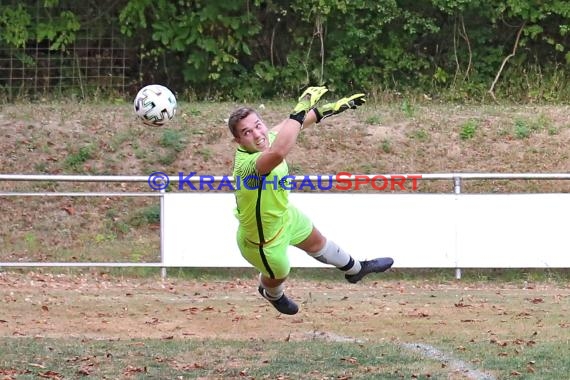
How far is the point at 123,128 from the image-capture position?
59.3 feet

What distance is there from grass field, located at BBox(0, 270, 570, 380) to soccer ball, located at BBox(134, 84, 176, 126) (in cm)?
206

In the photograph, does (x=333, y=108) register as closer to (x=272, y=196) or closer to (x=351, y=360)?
(x=272, y=196)

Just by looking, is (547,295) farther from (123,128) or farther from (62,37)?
(62,37)

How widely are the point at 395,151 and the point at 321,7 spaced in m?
4.04

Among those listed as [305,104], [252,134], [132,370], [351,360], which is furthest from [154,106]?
[351,360]

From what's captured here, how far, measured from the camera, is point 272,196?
317 inches

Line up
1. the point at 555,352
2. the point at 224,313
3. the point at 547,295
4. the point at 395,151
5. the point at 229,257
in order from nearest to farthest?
the point at 555,352 → the point at 224,313 → the point at 547,295 → the point at 229,257 → the point at 395,151

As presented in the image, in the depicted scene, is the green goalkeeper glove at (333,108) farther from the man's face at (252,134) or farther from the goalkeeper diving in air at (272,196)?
the man's face at (252,134)

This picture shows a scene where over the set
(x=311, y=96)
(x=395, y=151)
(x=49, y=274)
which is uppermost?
(x=311, y=96)

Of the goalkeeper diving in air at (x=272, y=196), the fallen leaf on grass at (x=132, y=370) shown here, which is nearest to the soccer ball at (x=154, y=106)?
the goalkeeper diving in air at (x=272, y=196)

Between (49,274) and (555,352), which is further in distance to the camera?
(49,274)

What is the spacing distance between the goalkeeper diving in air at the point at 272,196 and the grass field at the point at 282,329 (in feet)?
2.78

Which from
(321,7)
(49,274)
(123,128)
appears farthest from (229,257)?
(321,7)

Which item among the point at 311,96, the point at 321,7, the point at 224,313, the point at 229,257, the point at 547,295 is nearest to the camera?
the point at 311,96
